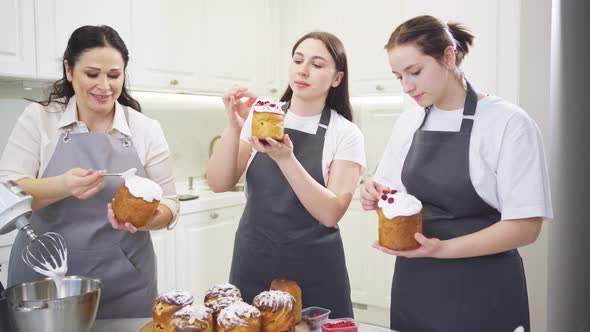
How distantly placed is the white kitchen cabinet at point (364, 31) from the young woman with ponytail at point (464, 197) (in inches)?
82.5

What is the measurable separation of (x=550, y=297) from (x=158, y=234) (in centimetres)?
202

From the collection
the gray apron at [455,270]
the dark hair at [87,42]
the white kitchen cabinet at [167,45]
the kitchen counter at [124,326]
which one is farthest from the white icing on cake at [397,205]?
the white kitchen cabinet at [167,45]

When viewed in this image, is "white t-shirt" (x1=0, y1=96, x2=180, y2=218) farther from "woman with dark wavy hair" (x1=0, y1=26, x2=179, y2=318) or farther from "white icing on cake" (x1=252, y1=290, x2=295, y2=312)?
"white icing on cake" (x1=252, y1=290, x2=295, y2=312)

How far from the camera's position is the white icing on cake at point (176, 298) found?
1230 mm

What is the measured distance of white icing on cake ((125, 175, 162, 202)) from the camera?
143 cm

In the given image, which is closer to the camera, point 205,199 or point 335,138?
point 335,138

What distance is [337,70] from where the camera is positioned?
1.83 meters

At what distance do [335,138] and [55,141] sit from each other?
88cm

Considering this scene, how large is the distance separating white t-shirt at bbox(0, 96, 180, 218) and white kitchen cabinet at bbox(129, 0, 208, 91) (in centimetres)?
144

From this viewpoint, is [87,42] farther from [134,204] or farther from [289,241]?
[289,241]

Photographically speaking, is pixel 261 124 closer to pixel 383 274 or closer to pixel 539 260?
pixel 539 260

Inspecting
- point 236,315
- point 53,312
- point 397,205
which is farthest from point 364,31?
point 53,312

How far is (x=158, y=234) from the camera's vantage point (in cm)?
302

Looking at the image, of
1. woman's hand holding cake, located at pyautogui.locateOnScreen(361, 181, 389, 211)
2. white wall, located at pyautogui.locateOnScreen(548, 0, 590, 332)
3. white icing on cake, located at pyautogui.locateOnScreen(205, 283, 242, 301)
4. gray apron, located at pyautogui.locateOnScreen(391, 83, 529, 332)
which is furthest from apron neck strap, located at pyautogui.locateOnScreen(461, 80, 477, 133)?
white wall, located at pyautogui.locateOnScreen(548, 0, 590, 332)
